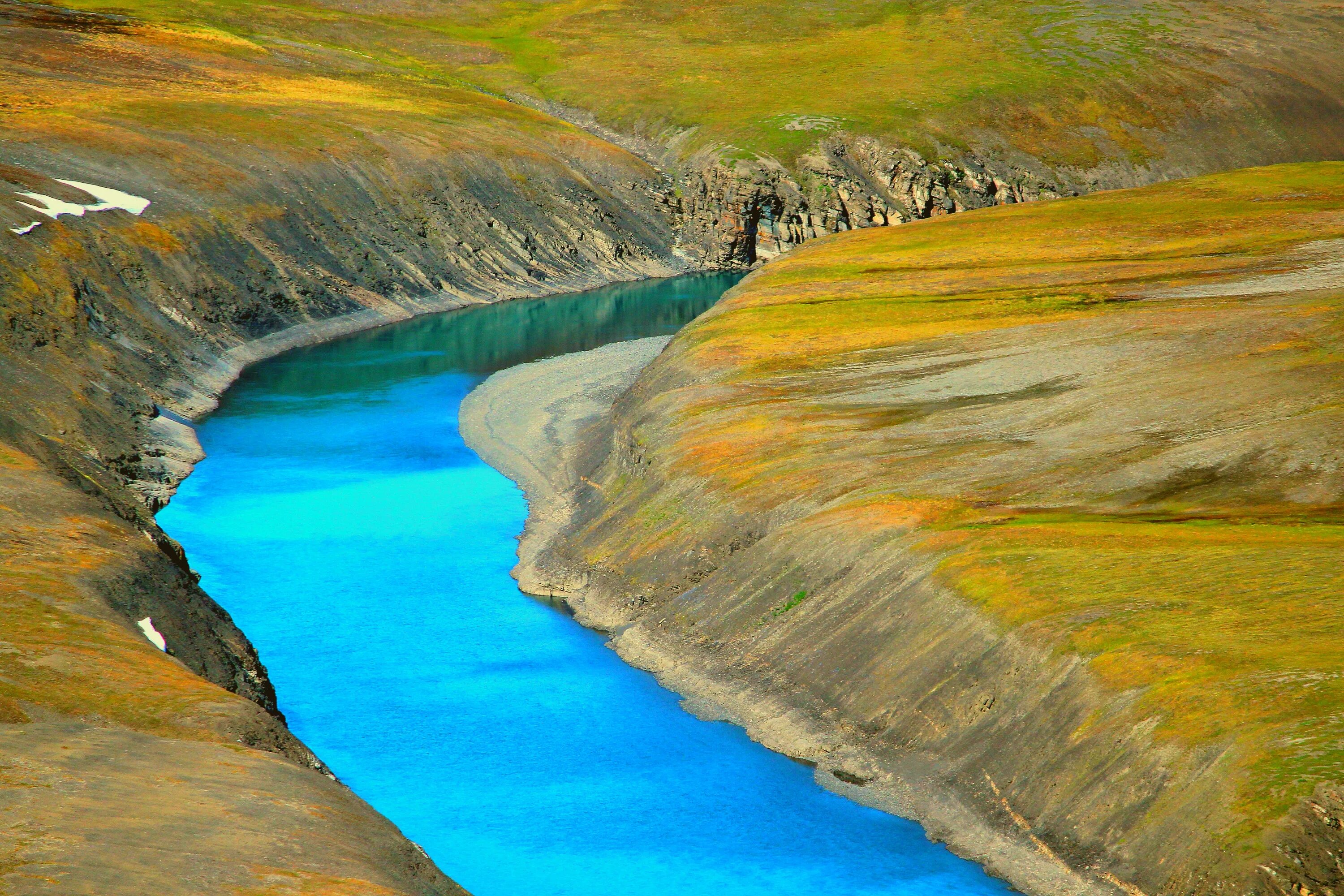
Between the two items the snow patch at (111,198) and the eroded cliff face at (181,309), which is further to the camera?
the snow patch at (111,198)

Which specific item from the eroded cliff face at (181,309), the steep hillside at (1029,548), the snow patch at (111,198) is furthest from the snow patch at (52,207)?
the steep hillside at (1029,548)

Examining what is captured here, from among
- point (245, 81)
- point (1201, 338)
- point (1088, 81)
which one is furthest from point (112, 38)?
point (1201, 338)

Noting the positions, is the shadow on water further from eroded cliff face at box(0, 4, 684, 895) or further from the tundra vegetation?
the tundra vegetation

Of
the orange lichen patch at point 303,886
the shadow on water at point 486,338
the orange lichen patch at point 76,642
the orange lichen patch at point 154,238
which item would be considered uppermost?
the orange lichen patch at point 303,886

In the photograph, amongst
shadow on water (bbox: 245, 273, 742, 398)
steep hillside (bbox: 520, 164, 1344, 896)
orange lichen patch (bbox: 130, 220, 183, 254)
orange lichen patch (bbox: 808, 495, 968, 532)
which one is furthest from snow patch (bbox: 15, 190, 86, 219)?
orange lichen patch (bbox: 808, 495, 968, 532)

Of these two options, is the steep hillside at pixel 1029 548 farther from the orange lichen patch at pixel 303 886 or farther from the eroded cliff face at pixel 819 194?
the eroded cliff face at pixel 819 194

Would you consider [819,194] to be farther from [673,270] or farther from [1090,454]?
[1090,454]
